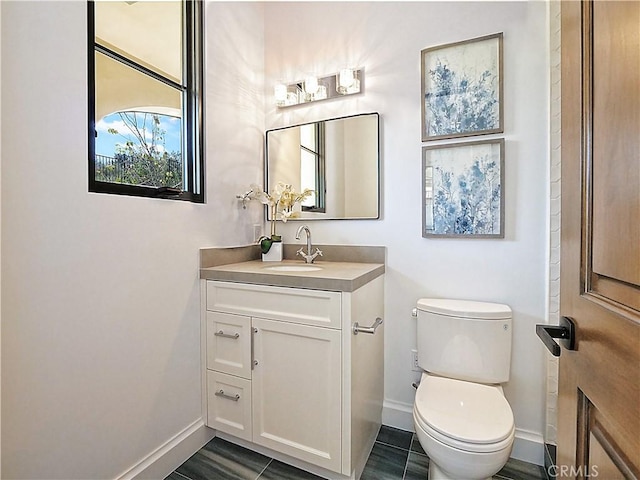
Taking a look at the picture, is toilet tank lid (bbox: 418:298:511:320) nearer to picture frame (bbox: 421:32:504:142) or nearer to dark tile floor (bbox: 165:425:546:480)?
dark tile floor (bbox: 165:425:546:480)

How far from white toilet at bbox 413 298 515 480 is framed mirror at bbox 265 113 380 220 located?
2.36 ft

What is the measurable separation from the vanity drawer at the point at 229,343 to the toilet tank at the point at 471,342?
3.03 ft

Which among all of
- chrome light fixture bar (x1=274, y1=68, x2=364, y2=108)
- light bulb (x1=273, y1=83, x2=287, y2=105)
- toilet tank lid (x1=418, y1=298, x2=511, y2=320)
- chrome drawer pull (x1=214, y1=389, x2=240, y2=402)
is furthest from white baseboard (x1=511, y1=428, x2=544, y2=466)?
light bulb (x1=273, y1=83, x2=287, y2=105)

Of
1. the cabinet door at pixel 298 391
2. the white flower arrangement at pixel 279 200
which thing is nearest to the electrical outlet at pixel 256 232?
the white flower arrangement at pixel 279 200

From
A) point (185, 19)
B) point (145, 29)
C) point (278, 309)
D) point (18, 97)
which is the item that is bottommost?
point (278, 309)

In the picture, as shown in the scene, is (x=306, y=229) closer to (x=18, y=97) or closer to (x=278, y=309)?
(x=278, y=309)

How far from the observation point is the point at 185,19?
1772 millimetres

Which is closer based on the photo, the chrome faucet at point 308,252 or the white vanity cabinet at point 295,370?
the white vanity cabinet at point 295,370

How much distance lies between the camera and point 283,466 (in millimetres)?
1609

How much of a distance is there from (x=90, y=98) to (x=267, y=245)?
1145 millimetres

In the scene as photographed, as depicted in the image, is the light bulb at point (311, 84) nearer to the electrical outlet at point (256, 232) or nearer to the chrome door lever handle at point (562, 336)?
the electrical outlet at point (256, 232)

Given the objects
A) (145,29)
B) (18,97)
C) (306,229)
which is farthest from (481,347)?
(145,29)

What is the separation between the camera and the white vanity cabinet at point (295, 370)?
1.43m

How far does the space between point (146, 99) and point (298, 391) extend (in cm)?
155
